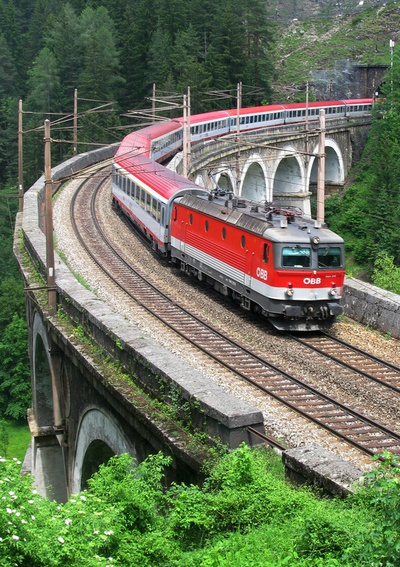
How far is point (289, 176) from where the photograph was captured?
205 feet

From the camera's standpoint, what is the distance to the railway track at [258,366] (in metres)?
12.1

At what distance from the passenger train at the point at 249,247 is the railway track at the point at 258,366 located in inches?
41.5

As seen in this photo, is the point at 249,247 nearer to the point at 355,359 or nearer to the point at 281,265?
the point at 281,265

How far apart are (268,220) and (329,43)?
101 m

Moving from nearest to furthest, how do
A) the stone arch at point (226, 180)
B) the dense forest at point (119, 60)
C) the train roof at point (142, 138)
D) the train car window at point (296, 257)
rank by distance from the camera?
1. the train car window at point (296, 257)
2. the train roof at point (142, 138)
3. the stone arch at point (226, 180)
4. the dense forest at point (119, 60)

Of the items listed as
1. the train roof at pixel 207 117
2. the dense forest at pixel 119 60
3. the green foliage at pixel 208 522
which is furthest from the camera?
the dense forest at pixel 119 60

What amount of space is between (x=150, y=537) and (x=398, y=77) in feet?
230

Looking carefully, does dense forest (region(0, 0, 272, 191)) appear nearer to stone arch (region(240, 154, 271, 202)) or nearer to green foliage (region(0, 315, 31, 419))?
stone arch (region(240, 154, 271, 202))

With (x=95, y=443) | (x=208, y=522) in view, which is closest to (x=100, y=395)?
(x=95, y=443)

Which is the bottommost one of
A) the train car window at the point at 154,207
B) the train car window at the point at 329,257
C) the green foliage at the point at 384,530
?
the green foliage at the point at 384,530

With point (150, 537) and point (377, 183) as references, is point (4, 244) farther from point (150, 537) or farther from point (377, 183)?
point (150, 537)

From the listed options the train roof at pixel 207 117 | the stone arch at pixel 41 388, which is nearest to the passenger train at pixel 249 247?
the stone arch at pixel 41 388

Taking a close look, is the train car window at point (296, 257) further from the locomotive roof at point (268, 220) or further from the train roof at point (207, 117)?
the train roof at point (207, 117)

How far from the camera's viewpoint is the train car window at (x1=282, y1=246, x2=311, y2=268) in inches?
699
